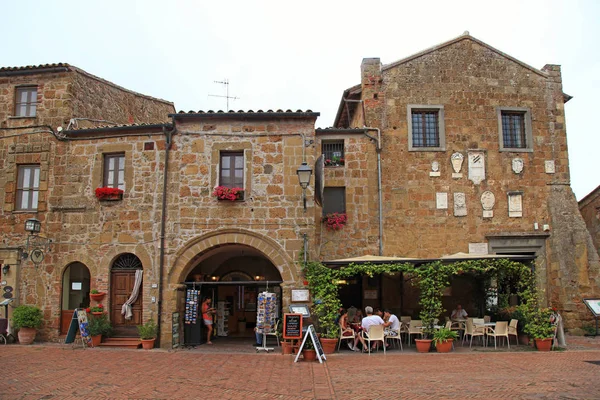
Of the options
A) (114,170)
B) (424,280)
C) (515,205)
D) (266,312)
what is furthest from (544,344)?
(114,170)

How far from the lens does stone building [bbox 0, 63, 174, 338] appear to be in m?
15.4

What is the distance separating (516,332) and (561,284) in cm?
374

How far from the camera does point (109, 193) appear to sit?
1505 centimetres

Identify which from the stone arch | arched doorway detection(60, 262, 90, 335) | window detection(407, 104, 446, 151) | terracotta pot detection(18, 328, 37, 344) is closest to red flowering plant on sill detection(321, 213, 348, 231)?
the stone arch

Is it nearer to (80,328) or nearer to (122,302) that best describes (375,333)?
(122,302)

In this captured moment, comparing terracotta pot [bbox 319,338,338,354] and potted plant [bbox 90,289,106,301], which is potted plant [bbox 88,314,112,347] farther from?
terracotta pot [bbox 319,338,338,354]

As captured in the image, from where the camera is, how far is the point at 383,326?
44.0 ft

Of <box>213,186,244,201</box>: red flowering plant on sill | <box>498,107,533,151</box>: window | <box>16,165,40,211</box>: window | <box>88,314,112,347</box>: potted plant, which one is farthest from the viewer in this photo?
<box>498,107,533,151</box>: window

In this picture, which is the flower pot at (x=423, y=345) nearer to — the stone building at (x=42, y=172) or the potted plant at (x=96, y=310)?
the potted plant at (x=96, y=310)

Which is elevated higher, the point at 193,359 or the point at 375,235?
the point at 375,235

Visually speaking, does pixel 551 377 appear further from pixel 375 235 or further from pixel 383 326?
pixel 375 235

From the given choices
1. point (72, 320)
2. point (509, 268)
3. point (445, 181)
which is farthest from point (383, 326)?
point (72, 320)

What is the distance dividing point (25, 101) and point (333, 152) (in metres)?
9.68

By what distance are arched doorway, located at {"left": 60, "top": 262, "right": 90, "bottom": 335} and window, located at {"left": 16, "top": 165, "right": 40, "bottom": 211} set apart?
223 centimetres
